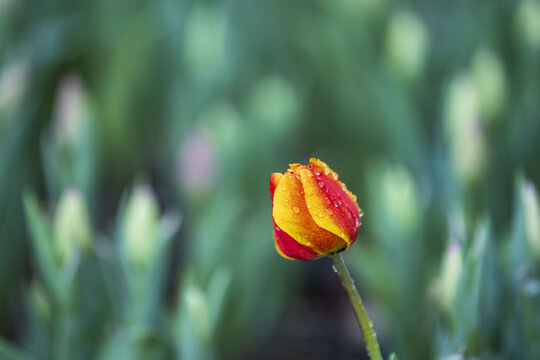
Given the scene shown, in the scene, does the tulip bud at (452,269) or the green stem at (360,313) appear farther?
the tulip bud at (452,269)

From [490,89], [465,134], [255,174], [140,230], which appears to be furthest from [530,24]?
[140,230]

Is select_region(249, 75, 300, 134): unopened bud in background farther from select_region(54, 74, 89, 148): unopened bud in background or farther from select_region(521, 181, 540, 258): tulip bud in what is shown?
select_region(521, 181, 540, 258): tulip bud

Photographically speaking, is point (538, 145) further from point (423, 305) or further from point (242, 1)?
point (242, 1)

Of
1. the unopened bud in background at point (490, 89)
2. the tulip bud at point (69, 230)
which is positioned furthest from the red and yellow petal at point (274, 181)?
the unopened bud in background at point (490, 89)

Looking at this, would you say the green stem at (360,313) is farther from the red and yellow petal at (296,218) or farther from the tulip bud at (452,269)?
the tulip bud at (452,269)

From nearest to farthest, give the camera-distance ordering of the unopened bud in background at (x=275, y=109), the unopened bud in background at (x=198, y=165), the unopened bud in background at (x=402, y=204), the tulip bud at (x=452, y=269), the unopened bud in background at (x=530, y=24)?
1. the tulip bud at (x=452, y=269)
2. the unopened bud in background at (x=402, y=204)
3. the unopened bud in background at (x=198, y=165)
4. the unopened bud in background at (x=530, y=24)
5. the unopened bud in background at (x=275, y=109)

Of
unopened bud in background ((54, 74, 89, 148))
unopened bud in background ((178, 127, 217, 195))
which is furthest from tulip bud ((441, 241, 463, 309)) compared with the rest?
unopened bud in background ((54, 74, 89, 148))

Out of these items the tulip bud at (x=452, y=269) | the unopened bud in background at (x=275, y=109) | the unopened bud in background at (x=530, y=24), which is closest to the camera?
the tulip bud at (x=452, y=269)

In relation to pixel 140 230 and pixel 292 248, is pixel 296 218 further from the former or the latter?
pixel 140 230
